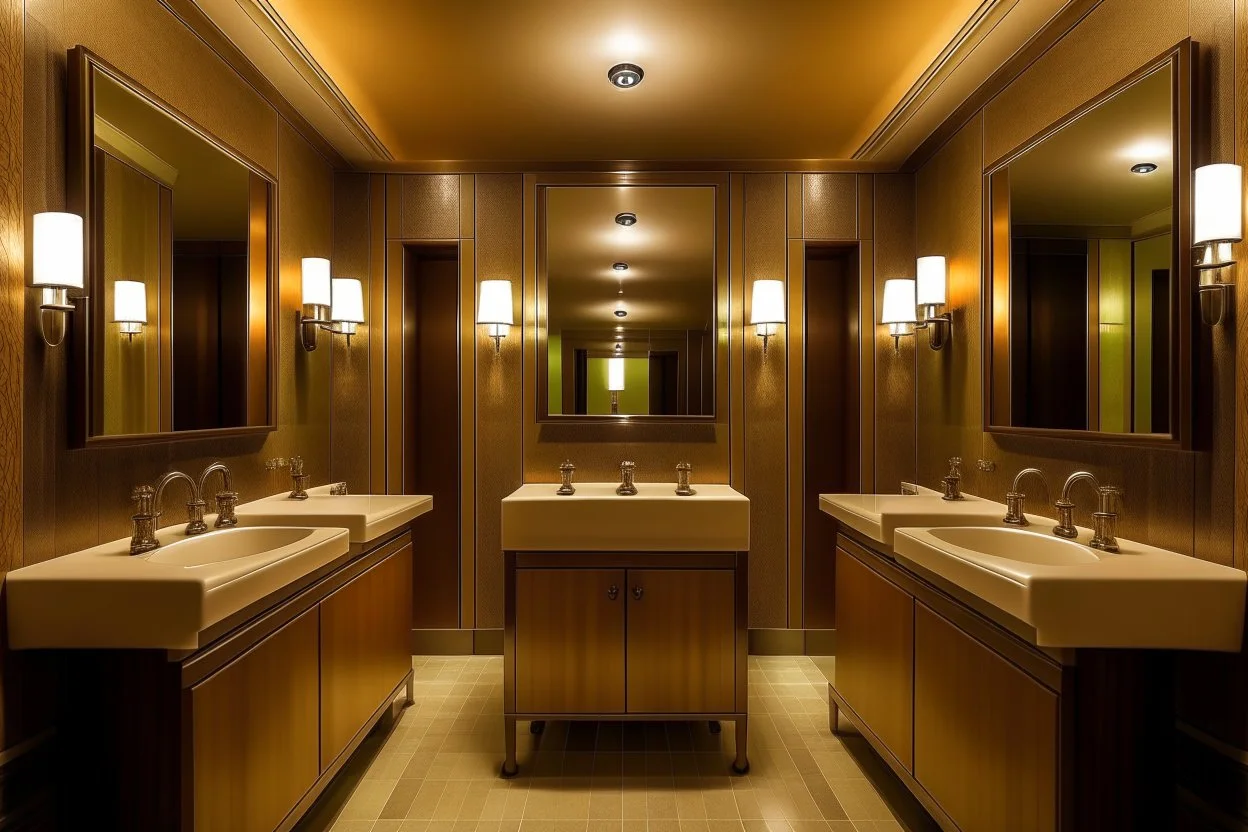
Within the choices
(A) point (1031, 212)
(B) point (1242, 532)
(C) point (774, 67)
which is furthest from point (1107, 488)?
(C) point (774, 67)

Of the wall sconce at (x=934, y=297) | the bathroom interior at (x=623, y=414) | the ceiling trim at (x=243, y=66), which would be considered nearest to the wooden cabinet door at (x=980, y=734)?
the bathroom interior at (x=623, y=414)

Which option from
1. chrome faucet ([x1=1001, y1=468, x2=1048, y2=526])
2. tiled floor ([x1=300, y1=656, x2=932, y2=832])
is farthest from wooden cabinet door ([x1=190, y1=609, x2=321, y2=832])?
chrome faucet ([x1=1001, y1=468, x2=1048, y2=526])

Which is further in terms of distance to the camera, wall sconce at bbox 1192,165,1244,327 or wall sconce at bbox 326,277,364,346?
wall sconce at bbox 326,277,364,346

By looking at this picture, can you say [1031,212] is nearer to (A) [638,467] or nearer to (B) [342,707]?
(A) [638,467]

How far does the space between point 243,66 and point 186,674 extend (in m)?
2.19

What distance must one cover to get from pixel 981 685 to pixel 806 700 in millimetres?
1484

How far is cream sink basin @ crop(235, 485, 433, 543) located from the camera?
2.15 m

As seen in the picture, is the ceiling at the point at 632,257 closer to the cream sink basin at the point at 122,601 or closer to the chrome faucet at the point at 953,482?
the chrome faucet at the point at 953,482

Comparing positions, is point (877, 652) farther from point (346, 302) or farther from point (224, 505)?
point (346, 302)

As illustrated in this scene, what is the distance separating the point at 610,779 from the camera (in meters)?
2.35

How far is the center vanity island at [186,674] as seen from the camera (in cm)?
135

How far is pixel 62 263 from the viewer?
149 centimetres

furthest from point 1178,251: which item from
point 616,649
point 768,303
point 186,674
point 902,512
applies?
point 186,674

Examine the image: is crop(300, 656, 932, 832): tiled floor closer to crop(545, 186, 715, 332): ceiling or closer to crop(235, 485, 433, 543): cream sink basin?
crop(235, 485, 433, 543): cream sink basin
